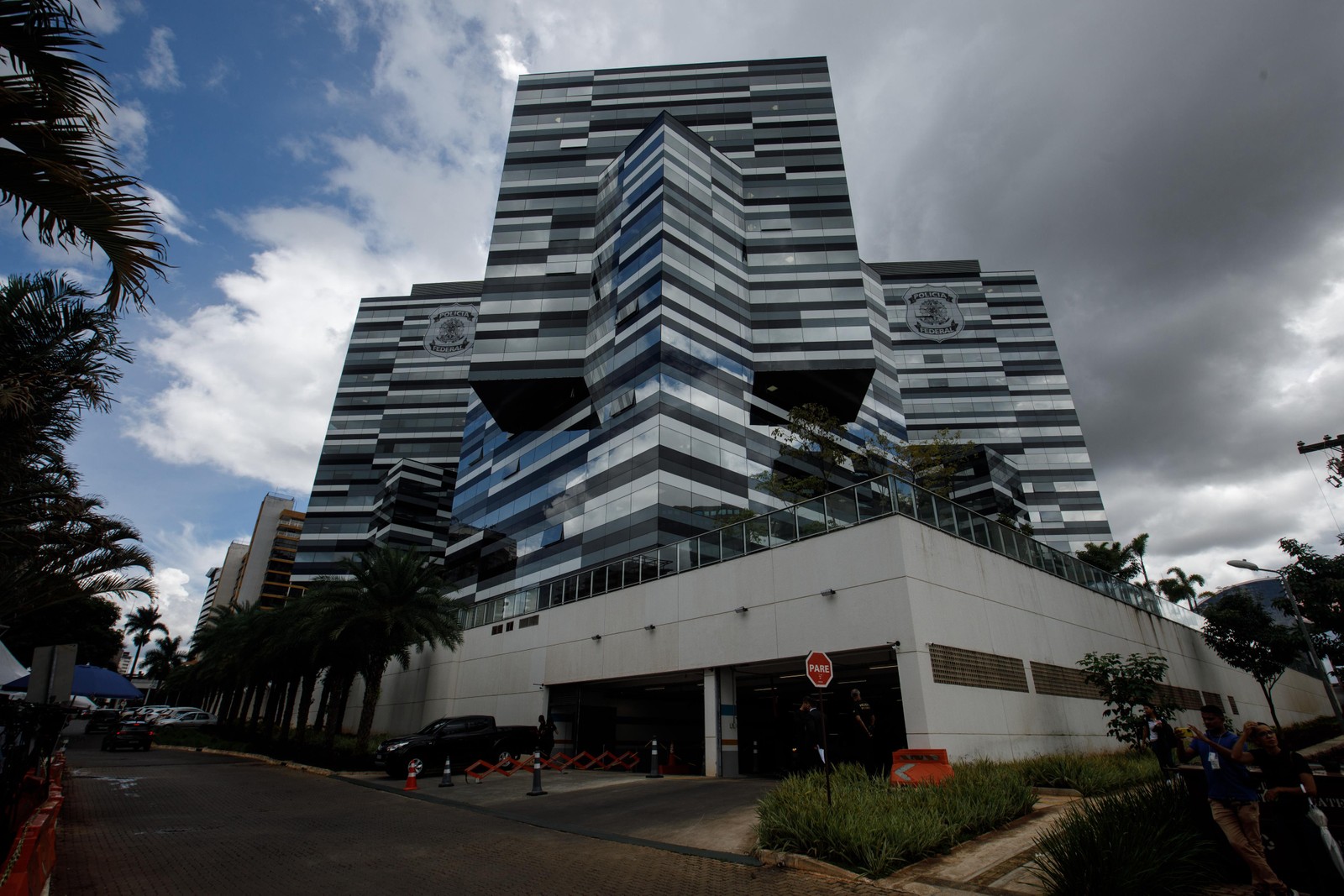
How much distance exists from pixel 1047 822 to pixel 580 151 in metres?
67.8

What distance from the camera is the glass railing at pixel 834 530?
59.8ft

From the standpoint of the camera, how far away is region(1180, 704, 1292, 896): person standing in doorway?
6289 millimetres

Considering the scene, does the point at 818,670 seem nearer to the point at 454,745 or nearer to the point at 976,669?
the point at 976,669

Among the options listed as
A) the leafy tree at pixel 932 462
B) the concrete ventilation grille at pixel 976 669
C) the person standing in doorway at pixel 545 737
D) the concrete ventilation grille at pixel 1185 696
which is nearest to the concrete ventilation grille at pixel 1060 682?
the concrete ventilation grille at pixel 976 669

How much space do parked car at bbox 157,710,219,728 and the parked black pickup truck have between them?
40644mm

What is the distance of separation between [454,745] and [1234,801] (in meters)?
20.8

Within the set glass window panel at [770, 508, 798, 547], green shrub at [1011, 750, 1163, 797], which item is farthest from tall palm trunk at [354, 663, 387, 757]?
green shrub at [1011, 750, 1163, 797]

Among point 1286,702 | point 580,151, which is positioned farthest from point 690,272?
point 1286,702

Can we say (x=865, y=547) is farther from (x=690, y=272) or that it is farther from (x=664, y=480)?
(x=690, y=272)

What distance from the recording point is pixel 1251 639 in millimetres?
33406

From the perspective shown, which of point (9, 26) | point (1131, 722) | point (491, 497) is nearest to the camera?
point (9, 26)

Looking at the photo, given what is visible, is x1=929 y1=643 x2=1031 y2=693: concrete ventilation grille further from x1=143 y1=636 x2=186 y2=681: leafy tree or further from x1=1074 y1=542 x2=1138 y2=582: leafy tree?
x1=143 y1=636 x2=186 y2=681: leafy tree

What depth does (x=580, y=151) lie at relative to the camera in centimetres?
6556

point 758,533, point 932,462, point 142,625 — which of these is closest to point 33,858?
point 758,533
